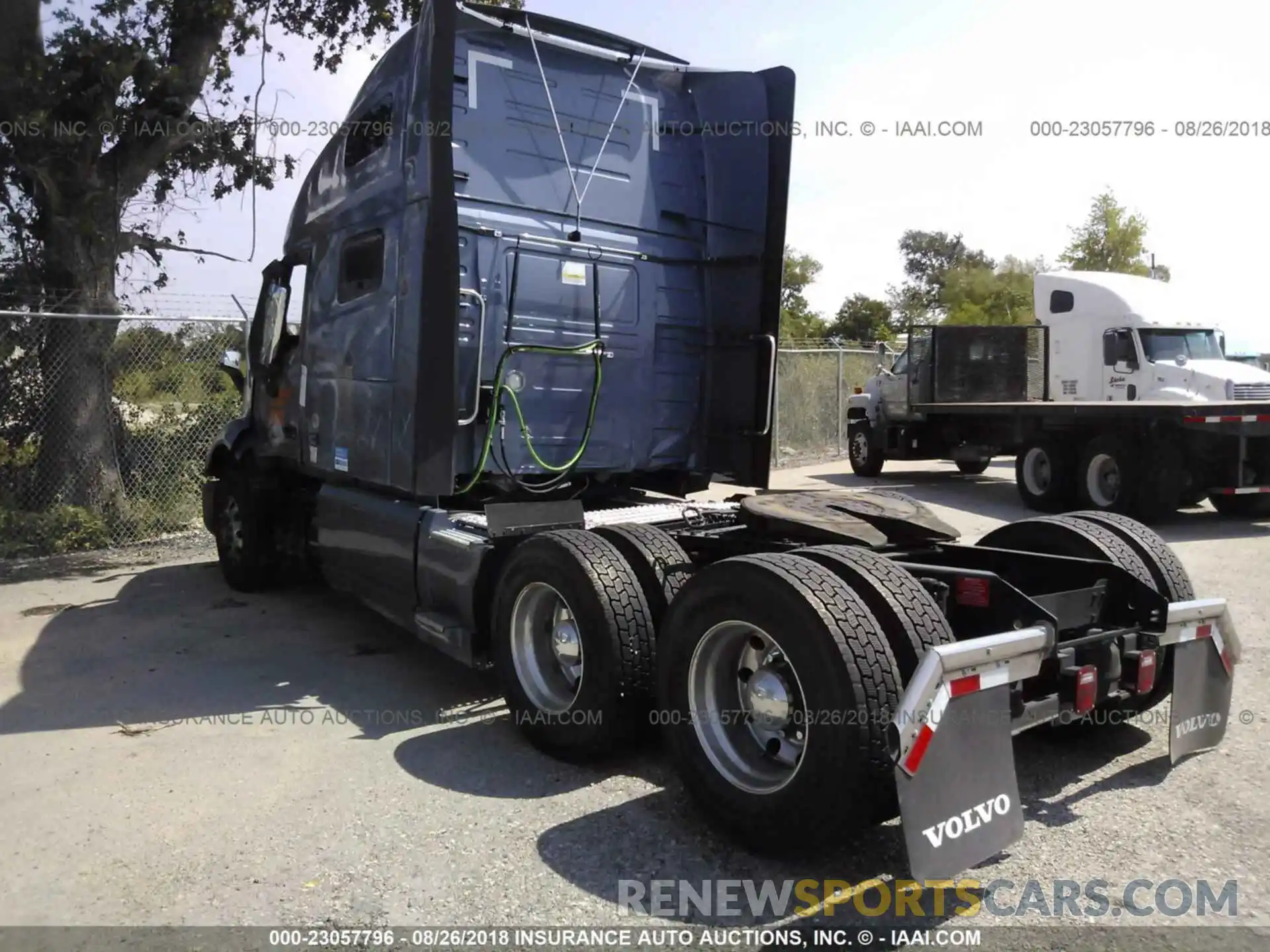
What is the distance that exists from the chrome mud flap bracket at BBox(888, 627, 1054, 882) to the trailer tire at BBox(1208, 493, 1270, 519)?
33.3ft

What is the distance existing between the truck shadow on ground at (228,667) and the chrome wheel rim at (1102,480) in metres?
9.06

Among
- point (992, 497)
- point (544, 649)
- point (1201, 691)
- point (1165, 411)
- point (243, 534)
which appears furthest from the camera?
point (992, 497)

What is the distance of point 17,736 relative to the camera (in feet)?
16.1

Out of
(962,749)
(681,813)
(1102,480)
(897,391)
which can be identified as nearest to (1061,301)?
(897,391)

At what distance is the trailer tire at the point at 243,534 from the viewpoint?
792 cm

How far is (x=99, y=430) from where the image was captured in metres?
10.5

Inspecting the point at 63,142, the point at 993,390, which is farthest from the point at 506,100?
the point at 993,390

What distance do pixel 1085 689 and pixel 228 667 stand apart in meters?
4.81

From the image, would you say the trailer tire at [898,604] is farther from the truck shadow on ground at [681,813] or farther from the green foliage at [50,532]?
the green foliage at [50,532]

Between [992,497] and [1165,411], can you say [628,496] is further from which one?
[992,497]

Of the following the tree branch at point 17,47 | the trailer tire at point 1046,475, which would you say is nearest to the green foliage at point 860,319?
the trailer tire at point 1046,475

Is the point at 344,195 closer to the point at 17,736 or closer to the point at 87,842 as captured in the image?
the point at 17,736

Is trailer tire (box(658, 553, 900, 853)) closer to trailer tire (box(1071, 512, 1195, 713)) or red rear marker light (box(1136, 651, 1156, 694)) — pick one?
red rear marker light (box(1136, 651, 1156, 694))

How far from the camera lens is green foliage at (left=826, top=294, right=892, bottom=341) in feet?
159
